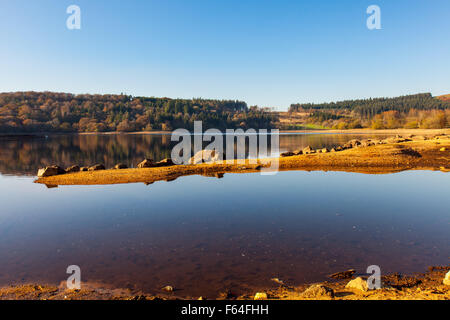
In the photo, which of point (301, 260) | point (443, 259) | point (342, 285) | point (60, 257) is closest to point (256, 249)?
point (301, 260)

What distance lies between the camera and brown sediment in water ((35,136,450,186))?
69.6 feet

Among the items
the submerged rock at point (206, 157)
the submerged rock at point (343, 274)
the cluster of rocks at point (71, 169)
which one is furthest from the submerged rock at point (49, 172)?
the submerged rock at point (343, 274)

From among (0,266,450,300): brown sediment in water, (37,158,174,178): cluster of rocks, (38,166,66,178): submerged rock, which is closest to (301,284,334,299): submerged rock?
(0,266,450,300): brown sediment in water

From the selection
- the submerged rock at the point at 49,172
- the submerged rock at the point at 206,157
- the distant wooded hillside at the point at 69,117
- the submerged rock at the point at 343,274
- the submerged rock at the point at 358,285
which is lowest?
the submerged rock at the point at 343,274

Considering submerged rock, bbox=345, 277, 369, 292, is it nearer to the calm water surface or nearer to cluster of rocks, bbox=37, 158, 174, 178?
the calm water surface

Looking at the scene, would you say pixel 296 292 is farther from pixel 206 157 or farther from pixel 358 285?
pixel 206 157

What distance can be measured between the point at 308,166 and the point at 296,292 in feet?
70.4

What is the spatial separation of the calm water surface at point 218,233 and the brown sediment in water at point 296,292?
315 millimetres

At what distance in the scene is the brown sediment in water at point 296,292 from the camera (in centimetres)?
577

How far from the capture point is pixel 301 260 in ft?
26.3

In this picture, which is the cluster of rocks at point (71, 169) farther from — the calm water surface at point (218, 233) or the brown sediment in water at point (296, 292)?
the brown sediment in water at point (296, 292)
